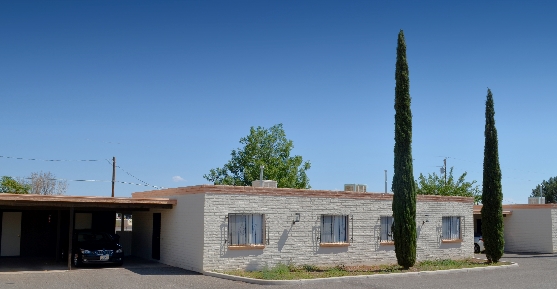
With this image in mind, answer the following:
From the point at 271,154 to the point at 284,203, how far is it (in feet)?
92.9

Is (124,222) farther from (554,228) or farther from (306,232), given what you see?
(554,228)

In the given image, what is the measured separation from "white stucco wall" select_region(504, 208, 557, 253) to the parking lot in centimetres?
1168

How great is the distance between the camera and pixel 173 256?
20.0 metres

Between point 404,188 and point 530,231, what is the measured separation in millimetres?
15477

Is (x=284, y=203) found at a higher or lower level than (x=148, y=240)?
higher

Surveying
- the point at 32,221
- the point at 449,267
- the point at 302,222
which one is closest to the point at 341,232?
the point at 302,222

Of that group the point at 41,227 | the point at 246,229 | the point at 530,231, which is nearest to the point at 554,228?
the point at 530,231

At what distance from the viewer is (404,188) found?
19250 mm

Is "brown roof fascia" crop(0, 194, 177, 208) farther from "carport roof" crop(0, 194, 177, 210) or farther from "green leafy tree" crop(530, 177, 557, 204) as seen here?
"green leafy tree" crop(530, 177, 557, 204)

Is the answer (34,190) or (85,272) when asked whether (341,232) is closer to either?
(85,272)

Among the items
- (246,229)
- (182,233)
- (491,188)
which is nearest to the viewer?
(246,229)

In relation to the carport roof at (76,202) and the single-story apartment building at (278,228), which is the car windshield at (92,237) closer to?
the carport roof at (76,202)

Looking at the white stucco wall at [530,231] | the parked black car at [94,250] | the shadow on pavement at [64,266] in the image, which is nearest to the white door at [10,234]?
the shadow on pavement at [64,266]

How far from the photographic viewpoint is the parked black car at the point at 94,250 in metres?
19.3
